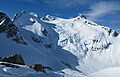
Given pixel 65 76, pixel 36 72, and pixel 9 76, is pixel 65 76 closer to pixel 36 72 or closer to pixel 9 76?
pixel 36 72

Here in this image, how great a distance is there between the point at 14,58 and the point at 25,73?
16.2m

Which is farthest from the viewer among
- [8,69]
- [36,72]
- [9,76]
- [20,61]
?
[20,61]

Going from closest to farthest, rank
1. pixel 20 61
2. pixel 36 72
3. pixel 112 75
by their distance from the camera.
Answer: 1. pixel 36 72
2. pixel 112 75
3. pixel 20 61

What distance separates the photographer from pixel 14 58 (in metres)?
70.0

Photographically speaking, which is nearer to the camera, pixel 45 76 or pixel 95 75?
pixel 45 76

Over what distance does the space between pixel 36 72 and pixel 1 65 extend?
6650 mm

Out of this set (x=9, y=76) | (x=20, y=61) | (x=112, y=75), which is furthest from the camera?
(x=20, y=61)

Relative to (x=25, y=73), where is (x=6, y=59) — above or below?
above

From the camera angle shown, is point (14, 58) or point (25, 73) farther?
point (14, 58)

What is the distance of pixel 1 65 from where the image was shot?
179 ft

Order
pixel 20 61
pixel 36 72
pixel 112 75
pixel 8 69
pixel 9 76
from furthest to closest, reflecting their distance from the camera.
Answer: pixel 20 61, pixel 112 75, pixel 36 72, pixel 8 69, pixel 9 76

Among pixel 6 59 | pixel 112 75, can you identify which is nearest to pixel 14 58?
pixel 6 59

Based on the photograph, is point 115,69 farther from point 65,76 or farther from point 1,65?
point 1,65

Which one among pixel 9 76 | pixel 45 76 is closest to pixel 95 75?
pixel 45 76
